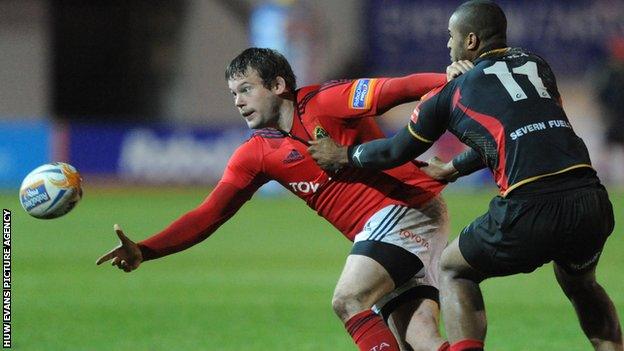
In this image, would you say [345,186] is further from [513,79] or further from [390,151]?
[513,79]

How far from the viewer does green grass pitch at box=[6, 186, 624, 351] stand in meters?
8.98

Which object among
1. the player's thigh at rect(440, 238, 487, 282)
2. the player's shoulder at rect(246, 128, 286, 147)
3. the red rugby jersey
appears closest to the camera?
the player's thigh at rect(440, 238, 487, 282)

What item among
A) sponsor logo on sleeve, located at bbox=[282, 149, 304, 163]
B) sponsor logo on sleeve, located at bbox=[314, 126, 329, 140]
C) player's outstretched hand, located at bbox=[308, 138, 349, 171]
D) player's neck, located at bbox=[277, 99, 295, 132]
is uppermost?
player's neck, located at bbox=[277, 99, 295, 132]

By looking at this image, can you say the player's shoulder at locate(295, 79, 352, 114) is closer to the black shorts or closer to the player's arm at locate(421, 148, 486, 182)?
the player's arm at locate(421, 148, 486, 182)

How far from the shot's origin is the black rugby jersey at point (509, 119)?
18.6 ft

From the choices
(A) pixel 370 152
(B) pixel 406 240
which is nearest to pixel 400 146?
(A) pixel 370 152

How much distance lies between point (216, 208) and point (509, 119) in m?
1.87

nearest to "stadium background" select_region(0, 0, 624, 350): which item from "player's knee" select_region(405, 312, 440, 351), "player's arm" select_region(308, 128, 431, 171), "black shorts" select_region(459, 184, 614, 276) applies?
"player's knee" select_region(405, 312, 440, 351)

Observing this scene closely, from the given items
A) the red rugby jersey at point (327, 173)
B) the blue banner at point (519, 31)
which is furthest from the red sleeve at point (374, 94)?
the blue banner at point (519, 31)

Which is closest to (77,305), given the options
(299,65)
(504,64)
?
(504,64)

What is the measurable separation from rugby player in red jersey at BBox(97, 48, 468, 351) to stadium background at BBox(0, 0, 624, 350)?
6.70ft

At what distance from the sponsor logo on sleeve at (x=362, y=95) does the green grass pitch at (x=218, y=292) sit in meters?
2.61

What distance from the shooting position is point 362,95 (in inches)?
253

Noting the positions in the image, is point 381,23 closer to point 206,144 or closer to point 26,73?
point 206,144
